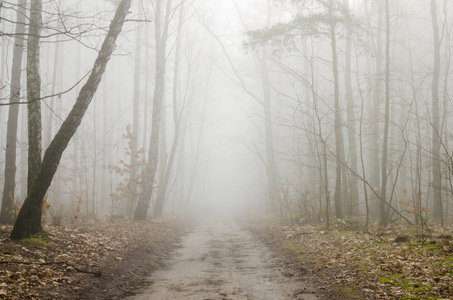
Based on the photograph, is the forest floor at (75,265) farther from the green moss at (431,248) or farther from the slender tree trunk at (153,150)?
the green moss at (431,248)

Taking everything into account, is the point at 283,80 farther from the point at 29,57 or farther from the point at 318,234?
the point at 29,57

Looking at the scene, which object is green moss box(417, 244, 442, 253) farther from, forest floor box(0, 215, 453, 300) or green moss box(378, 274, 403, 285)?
green moss box(378, 274, 403, 285)

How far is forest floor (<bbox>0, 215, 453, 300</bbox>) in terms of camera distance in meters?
5.12

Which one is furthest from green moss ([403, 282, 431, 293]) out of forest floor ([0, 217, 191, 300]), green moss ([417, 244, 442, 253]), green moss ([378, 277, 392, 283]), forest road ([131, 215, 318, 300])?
forest floor ([0, 217, 191, 300])

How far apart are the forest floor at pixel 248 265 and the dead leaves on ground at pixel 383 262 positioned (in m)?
0.01

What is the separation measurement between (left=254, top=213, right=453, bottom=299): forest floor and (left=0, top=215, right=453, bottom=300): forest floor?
14 mm

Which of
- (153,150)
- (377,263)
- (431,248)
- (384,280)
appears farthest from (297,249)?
(153,150)

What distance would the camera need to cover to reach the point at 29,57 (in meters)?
7.85

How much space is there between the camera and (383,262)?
21.0 feet

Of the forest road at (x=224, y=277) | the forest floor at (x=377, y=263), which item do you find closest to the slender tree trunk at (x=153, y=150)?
the forest road at (x=224, y=277)

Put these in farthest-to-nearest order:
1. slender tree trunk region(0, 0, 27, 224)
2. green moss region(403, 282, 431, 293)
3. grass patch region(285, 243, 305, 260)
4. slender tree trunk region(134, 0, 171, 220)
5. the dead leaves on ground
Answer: slender tree trunk region(134, 0, 171, 220)
slender tree trunk region(0, 0, 27, 224)
grass patch region(285, 243, 305, 260)
the dead leaves on ground
green moss region(403, 282, 431, 293)

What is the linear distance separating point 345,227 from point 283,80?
71.5 feet

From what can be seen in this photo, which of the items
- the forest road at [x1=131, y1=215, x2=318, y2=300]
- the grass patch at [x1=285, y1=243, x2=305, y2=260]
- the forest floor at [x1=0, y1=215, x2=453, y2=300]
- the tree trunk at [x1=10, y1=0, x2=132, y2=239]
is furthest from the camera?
the grass patch at [x1=285, y1=243, x2=305, y2=260]

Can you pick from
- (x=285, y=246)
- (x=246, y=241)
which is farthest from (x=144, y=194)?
(x=285, y=246)
